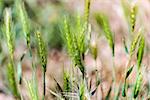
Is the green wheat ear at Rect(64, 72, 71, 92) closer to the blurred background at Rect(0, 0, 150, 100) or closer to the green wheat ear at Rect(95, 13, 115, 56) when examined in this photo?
the green wheat ear at Rect(95, 13, 115, 56)

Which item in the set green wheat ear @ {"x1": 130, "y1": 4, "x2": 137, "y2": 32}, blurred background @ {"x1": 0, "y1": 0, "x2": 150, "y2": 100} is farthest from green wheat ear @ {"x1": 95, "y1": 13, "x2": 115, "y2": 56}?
blurred background @ {"x1": 0, "y1": 0, "x2": 150, "y2": 100}

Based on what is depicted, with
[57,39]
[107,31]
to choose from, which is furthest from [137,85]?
[57,39]

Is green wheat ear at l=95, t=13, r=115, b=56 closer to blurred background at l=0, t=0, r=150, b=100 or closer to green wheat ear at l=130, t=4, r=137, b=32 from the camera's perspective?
green wheat ear at l=130, t=4, r=137, b=32

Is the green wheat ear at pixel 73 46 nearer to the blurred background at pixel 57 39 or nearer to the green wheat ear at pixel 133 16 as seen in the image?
the green wheat ear at pixel 133 16

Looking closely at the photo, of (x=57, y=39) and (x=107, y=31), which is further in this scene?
(x=57, y=39)

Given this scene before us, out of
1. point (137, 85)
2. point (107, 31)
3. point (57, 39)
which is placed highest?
point (57, 39)

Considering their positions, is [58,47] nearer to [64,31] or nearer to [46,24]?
[46,24]

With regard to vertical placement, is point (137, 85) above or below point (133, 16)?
below

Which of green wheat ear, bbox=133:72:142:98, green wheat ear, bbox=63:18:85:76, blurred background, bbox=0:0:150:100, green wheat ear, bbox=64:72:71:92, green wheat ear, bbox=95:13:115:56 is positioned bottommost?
green wheat ear, bbox=133:72:142:98

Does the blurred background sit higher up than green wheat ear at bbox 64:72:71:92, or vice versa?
Answer: the blurred background

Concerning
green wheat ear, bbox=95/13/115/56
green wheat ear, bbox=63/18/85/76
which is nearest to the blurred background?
green wheat ear, bbox=95/13/115/56

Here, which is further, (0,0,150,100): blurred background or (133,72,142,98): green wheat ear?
(0,0,150,100): blurred background

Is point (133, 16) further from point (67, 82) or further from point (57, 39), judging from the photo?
point (57, 39)

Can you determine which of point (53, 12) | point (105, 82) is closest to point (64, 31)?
point (105, 82)
